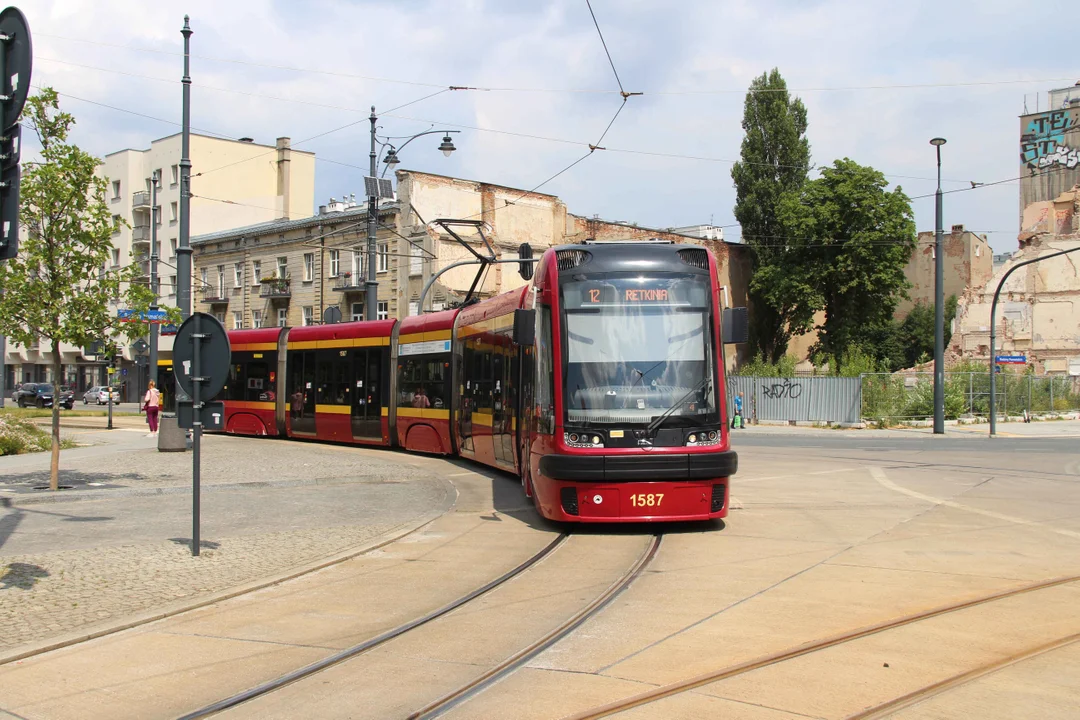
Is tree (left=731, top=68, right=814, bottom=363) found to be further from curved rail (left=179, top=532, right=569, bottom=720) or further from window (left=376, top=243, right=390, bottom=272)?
curved rail (left=179, top=532, right=569, bottom=720)

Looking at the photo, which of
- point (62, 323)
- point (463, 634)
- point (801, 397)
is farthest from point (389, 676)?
point (801, 397)

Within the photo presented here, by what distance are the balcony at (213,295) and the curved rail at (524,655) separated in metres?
54.2

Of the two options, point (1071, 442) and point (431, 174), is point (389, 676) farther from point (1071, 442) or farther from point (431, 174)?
point (431, 174)

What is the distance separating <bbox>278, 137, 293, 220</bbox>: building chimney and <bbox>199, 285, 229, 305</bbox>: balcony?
965 centimetres

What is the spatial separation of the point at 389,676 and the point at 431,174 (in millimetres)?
43091

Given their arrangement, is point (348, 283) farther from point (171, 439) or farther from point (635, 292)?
point (635, 292)

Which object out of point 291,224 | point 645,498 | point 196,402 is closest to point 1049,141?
point 291,224

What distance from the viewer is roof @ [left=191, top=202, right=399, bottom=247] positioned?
49.9m

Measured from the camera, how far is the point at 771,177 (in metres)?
55.6

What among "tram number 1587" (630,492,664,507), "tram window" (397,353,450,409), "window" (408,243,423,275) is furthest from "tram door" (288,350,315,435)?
"window" (408,243,423,275)

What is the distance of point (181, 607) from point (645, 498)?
15.2 feet

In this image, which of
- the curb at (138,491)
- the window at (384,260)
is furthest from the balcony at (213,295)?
the curb at (138,491)

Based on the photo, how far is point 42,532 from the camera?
1070cm

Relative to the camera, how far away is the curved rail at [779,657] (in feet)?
15.9
